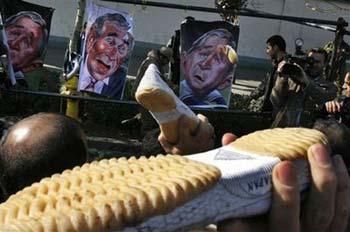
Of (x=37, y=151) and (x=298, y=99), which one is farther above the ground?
(x=37, y=151)

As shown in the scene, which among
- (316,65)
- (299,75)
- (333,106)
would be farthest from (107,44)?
(333,106)

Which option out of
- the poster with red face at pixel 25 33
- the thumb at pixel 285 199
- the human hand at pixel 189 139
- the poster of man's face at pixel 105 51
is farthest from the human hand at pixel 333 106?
the thumb at pixel 285 199

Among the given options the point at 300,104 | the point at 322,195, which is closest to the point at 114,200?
the point at 322,195

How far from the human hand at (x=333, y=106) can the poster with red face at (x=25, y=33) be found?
2.26 m

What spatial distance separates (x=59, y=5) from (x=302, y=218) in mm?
13448

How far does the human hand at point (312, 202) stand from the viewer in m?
0.92

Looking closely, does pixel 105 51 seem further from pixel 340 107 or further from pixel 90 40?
pixel 340 107

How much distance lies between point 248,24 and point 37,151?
1337 cm

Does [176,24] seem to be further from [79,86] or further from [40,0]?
[79,86]

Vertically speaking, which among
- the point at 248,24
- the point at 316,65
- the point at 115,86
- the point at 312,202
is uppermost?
the point at 312,202

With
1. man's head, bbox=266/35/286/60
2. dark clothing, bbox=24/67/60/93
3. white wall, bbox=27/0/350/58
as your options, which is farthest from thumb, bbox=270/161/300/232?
white wall, bbox=27/0/350/58

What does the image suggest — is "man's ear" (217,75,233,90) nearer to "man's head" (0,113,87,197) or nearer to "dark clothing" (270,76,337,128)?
"dark clothing" (270,76,337,128)

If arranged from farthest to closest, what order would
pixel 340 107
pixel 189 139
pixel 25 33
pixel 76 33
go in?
pixel 76 33
pixel 25 33
pixel 340 107
pixel 189 139

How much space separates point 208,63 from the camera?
5336 mm
